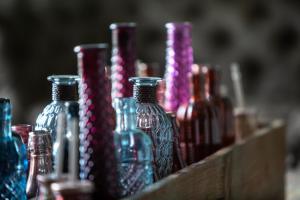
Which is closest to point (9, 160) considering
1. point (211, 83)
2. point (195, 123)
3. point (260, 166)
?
point (195, 123)

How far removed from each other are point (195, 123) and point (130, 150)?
0.50 meters

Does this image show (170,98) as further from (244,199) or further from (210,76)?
(244,199)

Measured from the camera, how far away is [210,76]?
66.2 inches

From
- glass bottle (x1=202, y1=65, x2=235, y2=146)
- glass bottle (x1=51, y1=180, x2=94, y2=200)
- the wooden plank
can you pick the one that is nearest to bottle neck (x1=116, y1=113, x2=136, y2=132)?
glass bottle (x1=51, y1=180, x2=94, y2=200)

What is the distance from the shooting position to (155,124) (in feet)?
4.09

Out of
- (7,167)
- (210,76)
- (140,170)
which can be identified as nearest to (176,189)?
(140,170)

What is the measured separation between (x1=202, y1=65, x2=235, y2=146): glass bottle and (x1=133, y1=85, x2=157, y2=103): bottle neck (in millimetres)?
417

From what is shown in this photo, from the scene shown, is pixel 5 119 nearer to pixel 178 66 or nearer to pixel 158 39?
pixel 178 66

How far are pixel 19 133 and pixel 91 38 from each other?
276cm

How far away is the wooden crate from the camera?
1131 mm

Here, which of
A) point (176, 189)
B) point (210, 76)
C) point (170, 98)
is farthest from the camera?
point (210, 76)

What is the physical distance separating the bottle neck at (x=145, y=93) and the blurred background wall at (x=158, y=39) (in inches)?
85.6

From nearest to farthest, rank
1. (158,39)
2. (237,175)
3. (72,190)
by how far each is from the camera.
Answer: (72,190) < (237,175) < (158,39)

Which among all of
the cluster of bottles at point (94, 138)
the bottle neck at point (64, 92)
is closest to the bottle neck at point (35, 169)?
the cluster of bottles at point (94, 138)
